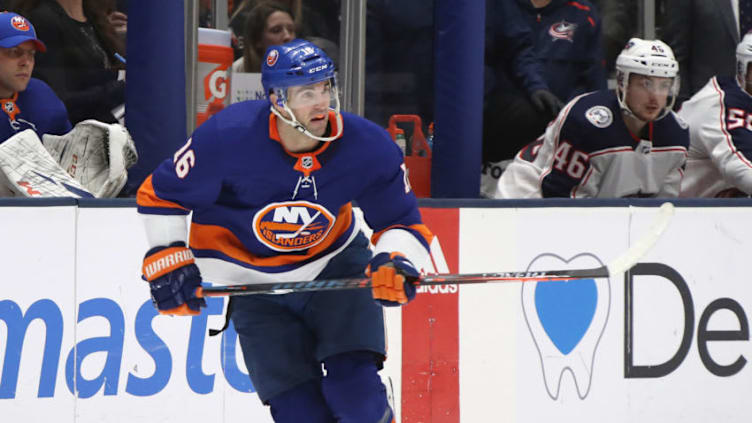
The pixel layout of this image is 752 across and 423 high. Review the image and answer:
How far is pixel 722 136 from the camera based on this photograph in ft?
16.6

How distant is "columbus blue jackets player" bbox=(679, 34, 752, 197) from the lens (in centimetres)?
500

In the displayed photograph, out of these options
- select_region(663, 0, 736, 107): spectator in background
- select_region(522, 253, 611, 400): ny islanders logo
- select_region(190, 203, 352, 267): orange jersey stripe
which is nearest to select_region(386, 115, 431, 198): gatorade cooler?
select_region(522, 253, 611, 400): ny islanders logo

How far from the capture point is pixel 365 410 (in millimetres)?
2854

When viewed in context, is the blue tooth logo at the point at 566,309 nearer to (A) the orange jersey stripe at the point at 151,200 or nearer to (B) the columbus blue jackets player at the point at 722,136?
(B) the columbus blue jackets player at the point at 722,136

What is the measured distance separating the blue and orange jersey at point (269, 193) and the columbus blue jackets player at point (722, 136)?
242cm

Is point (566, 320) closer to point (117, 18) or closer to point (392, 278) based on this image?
point (392, 278)

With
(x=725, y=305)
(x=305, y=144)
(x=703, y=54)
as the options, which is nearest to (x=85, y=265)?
(x=305, y=144)

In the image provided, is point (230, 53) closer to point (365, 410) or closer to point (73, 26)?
point (73, 26)

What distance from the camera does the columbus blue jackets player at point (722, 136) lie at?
500cm

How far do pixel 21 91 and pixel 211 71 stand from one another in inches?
33.3

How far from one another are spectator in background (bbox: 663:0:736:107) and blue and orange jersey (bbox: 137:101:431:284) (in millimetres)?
3289

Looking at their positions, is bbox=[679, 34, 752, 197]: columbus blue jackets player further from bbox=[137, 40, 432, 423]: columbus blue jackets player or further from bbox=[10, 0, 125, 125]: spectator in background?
bbox=[10, 0, 125, 125]: spectator in background

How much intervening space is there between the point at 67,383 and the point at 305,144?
1428 mm

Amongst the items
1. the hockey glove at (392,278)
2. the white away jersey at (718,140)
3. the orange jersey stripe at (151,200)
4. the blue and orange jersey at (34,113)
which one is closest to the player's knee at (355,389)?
the hockey glove at (392,278)
